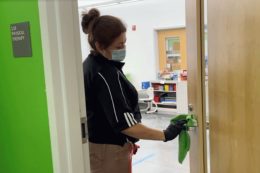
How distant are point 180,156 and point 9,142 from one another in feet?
3.34

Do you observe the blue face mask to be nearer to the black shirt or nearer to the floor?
the black shirt

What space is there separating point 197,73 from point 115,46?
0.49m

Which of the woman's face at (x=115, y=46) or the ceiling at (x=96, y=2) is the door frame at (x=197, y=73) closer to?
the woman's face at (x=115, y=46)

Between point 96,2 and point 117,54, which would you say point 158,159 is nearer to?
point 117,54

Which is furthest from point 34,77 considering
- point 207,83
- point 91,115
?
point 207,83

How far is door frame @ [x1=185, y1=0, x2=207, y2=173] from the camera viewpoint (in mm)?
1586

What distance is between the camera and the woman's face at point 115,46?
1602 millimetres

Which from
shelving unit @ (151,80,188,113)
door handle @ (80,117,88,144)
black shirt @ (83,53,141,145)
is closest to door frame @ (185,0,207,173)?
black shirt @ (83,53,141,145)

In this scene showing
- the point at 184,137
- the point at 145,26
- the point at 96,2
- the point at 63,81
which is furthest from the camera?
the point at 145,26

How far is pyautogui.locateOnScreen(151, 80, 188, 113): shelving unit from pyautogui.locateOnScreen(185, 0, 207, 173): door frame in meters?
4.52

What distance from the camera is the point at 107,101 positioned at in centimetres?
150

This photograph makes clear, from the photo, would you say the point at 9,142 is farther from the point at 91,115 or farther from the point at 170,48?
the point at 170,48

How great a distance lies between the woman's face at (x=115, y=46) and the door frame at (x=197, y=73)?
403 millimetres

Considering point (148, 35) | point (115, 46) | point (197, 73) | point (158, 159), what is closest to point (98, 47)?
point (115, 46)
